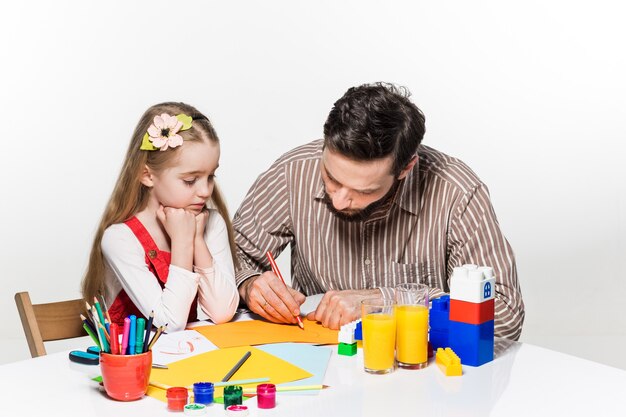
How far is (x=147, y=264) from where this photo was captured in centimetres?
210

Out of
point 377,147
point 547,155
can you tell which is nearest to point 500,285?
point 377,147

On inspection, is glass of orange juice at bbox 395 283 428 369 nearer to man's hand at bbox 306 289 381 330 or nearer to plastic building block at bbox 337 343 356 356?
plastic building block at bbox 337 343 356 356

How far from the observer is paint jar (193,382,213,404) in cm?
137

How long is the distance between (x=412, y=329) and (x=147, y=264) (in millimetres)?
809

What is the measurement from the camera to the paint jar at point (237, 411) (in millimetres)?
1315

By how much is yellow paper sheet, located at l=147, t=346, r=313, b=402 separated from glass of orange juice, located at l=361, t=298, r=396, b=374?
0.12 m

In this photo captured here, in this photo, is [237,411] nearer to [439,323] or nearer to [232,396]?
[232,396]

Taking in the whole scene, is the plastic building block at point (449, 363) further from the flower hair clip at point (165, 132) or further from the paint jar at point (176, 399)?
the flower hair clip at point (165, 132)

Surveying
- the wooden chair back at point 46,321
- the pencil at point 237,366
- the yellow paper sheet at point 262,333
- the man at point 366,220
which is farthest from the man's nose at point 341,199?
the wooden chair back at point 46,321

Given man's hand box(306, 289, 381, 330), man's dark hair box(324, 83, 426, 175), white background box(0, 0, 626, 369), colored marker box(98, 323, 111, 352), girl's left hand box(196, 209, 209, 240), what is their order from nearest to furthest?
colored marker box(98, 323, 111, 352) → man's hand box(306, 289, 381, 330) → man's dark hair box(324, 83, 426, 175) → girl's left hand box(196, 209, 209, 240) → white background box(0, 0, 626, 369)

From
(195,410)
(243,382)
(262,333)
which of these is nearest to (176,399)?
(195,410)

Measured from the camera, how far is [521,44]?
4.44 metres

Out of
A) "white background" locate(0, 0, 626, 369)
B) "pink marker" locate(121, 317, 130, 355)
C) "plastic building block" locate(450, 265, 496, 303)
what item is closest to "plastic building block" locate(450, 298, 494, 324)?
"plastic building block" locate(450, 265, 496, 303)

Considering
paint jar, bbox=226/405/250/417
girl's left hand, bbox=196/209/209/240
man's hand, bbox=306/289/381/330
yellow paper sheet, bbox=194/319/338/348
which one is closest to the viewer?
paint jar, bbox=226/405/250/417
